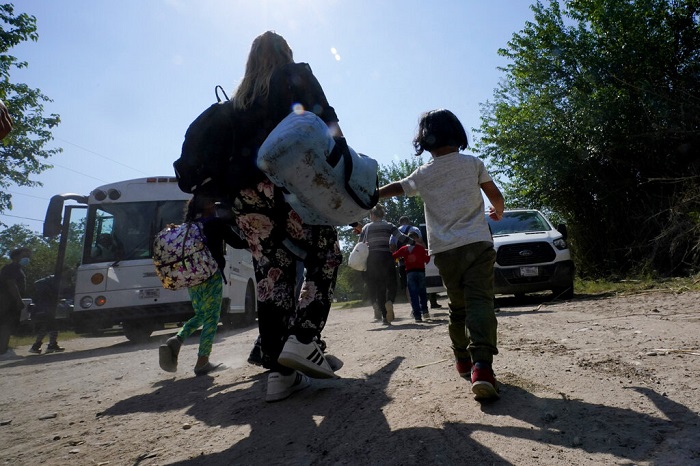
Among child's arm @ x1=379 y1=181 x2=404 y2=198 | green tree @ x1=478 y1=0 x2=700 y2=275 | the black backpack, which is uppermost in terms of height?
green tree @ x1=478 y1=0 x2=700 y2=275

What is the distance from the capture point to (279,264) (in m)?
3.13

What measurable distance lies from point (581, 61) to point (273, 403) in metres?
15.6

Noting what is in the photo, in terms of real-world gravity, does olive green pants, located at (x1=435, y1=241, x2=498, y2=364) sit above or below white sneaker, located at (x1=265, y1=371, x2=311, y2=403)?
above

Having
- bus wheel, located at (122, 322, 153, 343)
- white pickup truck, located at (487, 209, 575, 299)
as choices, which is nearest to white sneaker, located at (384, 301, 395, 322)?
white pickup truck, located at (487, 209, 575, 299)

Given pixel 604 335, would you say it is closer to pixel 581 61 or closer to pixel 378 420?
pixel 378 420

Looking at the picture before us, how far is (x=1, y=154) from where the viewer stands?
72.9ft

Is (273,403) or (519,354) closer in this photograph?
(273,403)

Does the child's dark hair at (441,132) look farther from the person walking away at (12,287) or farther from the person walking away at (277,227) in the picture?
the person walking away at (12,287)

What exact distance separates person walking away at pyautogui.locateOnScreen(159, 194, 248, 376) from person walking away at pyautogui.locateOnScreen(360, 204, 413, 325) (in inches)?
159

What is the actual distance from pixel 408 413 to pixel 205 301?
2.75m

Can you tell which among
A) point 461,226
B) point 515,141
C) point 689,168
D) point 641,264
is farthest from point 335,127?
point 515,141

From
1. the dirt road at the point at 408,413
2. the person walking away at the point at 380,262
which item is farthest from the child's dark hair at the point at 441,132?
the person walking away at the point at 380,262

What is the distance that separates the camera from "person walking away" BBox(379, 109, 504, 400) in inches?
119

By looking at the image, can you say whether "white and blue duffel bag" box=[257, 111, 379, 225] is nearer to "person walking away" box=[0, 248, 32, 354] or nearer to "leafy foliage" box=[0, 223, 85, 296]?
"leafy foliage" box=[0, 223, 85, 296]
